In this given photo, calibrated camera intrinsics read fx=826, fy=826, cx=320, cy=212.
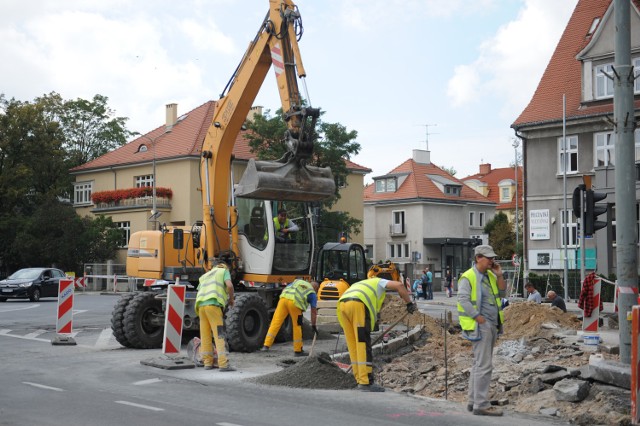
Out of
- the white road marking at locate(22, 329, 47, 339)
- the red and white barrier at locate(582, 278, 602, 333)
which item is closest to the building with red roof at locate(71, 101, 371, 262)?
the white road marking at locate(22, 329, 47, 339)

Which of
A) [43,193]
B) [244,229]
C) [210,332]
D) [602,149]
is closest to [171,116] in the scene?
[43,193]

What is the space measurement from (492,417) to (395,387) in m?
2.95

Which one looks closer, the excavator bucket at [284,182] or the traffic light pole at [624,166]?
the traffic light pole at [624,166]

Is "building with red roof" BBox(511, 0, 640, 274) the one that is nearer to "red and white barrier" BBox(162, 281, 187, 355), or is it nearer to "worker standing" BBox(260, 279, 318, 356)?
"worker standing" BBox(260, 279, 318, 356)

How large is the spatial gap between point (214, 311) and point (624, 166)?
630cm

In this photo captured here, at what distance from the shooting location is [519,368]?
39.6ft

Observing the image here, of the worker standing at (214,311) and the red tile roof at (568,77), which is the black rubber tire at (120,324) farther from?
the red tile roof at (568,77)

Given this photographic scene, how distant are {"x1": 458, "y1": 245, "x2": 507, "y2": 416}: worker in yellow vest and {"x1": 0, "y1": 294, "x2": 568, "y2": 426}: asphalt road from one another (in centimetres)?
24

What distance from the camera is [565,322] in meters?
18.9

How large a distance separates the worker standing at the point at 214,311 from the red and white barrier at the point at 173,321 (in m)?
0.66

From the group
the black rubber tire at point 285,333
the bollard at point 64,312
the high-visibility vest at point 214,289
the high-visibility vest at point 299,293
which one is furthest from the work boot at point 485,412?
the bollard at point 64,312

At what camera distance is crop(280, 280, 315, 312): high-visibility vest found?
49.8ft

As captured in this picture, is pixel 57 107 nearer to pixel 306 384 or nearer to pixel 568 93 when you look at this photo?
pixel 568 93

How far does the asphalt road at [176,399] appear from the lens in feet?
28.6
